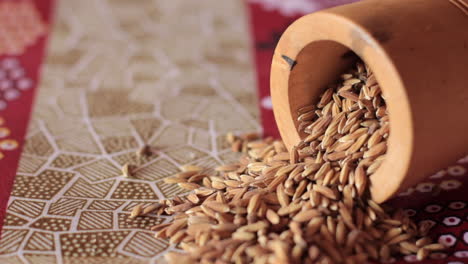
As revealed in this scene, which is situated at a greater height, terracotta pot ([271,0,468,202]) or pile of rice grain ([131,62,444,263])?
terracotta pot ([271,0,468,202])

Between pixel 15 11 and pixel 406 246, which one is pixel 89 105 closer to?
pixel 15 11

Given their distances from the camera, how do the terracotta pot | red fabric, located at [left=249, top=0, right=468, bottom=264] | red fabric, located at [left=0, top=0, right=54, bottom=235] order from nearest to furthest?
the terracotta pot
red fabric, located at [left=249, top=0, right=468, bottom=264]
red fabric, located at [left=0, top=0, right=54, bottom=235]

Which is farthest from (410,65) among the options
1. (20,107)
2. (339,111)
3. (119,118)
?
(20,107)

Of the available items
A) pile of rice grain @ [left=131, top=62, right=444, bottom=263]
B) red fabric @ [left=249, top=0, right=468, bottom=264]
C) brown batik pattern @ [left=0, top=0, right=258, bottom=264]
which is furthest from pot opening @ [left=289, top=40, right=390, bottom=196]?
brown batik pattern @ [left=0, top=0, right=258, bottom=264]

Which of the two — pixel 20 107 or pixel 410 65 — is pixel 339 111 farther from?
pixel 20 107

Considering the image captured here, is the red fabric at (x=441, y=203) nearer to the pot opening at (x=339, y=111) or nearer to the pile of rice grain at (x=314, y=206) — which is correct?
the pile of rice grain at (x=314, y=206)

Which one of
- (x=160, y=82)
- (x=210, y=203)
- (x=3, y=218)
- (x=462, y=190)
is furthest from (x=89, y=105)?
(x=462, y=190)

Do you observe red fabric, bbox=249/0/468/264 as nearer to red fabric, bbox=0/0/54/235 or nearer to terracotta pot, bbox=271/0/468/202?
terracotta pot, bbox=271/0/468/202
